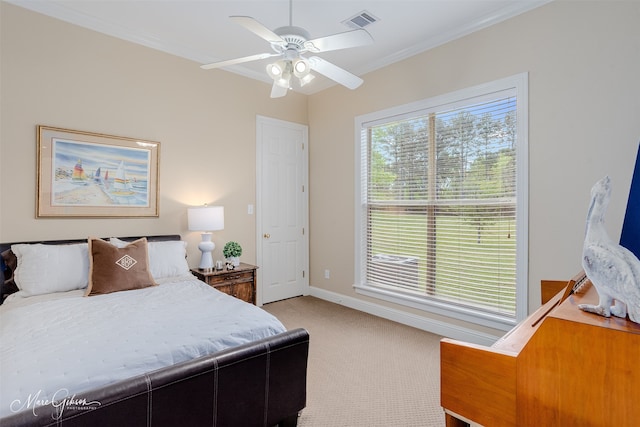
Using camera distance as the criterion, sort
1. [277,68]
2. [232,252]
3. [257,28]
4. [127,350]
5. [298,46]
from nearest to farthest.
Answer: [127,350], [257,28], [298,46], [277,68], [232,252]

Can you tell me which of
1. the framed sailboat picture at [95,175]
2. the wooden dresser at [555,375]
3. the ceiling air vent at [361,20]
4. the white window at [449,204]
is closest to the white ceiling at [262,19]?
the ceiling air vent at [361,20]

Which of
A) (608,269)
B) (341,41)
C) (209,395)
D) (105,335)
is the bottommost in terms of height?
(209,395)

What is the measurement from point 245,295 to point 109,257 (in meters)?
1.42

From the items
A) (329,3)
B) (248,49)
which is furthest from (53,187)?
(329,3)

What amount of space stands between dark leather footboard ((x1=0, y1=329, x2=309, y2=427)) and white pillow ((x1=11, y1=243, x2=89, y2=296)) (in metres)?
1.62

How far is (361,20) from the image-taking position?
2883mm

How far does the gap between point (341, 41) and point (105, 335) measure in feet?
6.90

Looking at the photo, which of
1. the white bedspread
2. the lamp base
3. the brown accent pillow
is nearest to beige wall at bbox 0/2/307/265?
the lamp base

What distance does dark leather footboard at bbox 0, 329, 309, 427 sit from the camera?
117cm

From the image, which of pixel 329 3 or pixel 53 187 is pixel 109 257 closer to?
pixel 53 187

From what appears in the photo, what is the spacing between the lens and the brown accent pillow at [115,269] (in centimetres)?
238

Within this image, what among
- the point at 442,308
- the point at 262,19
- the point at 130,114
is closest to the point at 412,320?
the point at 442,308

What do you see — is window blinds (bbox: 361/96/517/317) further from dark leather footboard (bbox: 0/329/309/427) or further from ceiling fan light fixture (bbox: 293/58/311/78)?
dark leather footboard (bbox: 0/329/309/427)

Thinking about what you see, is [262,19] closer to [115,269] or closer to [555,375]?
[115,269]
